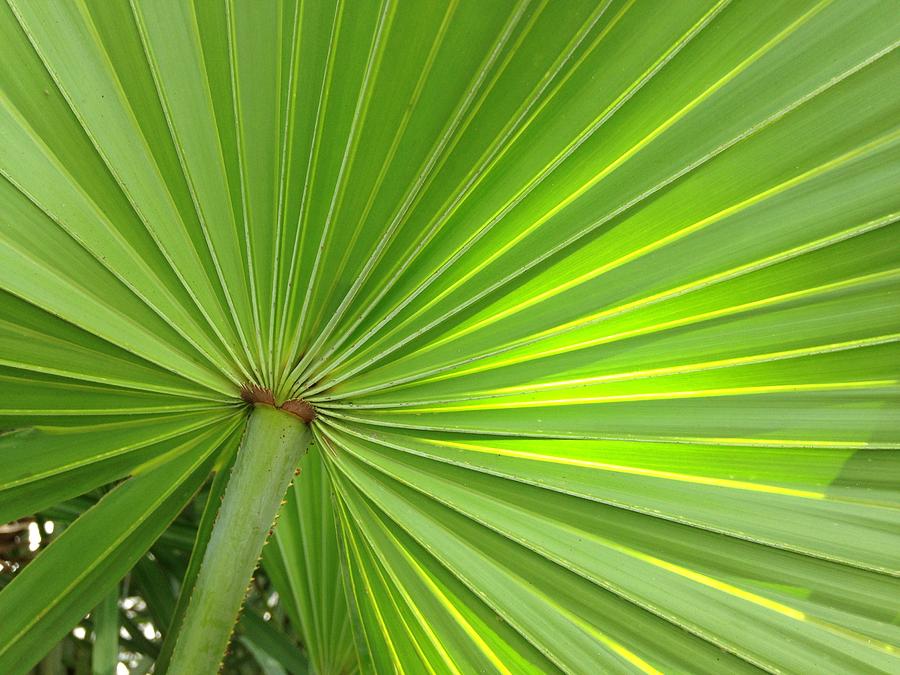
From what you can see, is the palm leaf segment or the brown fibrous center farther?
the brown fibrous center

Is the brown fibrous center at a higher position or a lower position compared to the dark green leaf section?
higher

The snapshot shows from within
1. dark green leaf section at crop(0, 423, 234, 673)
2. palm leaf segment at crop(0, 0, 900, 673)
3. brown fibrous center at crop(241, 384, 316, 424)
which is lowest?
dark green leaf section at crop(0, 423, 234, 673)

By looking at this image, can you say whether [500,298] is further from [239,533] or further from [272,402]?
[239,533]

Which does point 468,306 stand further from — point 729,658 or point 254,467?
point 729,658

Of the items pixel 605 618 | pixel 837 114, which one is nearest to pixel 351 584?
pixel 605 618

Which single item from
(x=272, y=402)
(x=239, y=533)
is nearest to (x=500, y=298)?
(x=272, y=402)
